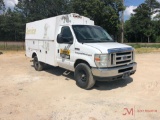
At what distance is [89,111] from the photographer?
543cm

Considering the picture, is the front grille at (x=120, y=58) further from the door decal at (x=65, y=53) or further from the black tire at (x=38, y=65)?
the black tire at (x=38, y=65)

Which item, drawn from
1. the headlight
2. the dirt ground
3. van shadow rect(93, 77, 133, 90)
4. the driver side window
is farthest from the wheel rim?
the driver side window

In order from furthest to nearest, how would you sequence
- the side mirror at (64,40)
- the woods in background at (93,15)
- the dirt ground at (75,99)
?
the woods in background at (93,15) < the side mirror at (64,40) < the dirt ground at (75,99)

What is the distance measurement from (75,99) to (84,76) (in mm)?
1194

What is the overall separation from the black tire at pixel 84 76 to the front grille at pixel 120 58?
2.73 ft

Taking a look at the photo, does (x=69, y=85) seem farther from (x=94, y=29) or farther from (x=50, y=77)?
(x=94, y=29)

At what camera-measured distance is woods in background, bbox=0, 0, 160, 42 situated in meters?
38.0

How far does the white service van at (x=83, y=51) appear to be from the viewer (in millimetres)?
6699

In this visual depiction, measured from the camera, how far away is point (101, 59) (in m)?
6.60

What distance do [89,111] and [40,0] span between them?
2037 inches

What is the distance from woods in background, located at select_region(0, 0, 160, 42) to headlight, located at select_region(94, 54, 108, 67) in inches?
1207

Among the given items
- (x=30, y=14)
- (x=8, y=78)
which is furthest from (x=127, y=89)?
(x=30, y=14)

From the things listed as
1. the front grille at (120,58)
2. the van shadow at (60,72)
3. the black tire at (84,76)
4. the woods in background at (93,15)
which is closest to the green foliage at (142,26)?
the woods in background at (93,15)

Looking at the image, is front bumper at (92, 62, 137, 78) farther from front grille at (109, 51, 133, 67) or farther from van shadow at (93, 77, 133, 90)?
van shadow at (93, 77, 133, 90)
